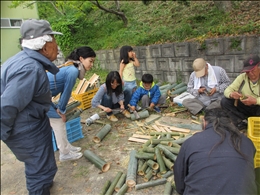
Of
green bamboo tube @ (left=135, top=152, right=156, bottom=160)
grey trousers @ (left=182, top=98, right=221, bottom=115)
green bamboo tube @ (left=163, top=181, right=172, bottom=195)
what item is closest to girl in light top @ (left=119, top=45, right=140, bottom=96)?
grey trousers @ (left=182, top=98, right=221, bottom=115)

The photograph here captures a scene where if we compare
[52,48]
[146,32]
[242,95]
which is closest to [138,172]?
[52,48]

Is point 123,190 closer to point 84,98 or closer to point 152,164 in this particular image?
point 152,164

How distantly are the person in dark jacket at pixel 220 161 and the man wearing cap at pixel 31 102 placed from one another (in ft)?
5.21

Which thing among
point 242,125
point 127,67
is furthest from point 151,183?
point 127,67

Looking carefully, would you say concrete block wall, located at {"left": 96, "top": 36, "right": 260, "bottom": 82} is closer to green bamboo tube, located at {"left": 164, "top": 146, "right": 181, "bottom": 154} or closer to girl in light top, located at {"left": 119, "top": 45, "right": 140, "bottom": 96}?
girl in light top, located at {"left": 119, "top": 45, "right": 140, "bottom": 96}

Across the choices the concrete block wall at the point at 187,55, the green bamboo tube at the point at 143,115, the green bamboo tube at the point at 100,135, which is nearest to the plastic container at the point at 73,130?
the green bamboo tube at the point at 100,135

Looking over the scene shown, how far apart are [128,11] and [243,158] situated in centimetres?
1030

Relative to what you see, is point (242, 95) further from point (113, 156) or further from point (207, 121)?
point (113, 156)

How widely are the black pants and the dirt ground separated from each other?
1911 mm

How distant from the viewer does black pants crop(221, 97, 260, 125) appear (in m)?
3.75

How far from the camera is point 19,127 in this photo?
84.7 inches

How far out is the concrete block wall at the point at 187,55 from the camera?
16.0ft

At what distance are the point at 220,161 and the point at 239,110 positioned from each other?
2768 mm

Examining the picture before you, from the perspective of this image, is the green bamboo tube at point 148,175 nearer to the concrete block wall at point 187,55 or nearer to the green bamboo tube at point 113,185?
the green bamboo tube at point 113,185
